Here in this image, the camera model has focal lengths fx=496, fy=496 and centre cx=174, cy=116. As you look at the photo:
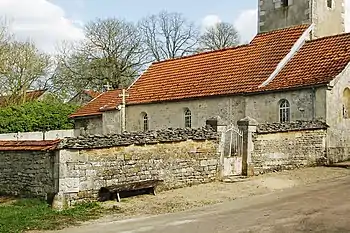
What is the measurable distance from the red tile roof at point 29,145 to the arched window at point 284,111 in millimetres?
12798

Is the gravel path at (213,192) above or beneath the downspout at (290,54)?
beneath

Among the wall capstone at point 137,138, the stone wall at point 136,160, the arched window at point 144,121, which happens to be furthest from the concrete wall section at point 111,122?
the stone wall at point 136,160

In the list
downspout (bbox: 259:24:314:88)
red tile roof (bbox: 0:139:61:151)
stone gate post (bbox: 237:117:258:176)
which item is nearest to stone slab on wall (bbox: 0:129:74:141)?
downspout (bbox: 259:24:314:88)

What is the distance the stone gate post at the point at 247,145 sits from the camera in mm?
19109

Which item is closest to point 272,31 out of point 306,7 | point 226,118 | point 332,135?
point 306,7

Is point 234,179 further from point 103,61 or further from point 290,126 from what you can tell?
point 103,61

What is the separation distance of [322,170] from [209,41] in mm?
40776

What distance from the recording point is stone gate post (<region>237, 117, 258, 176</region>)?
62.7 feet

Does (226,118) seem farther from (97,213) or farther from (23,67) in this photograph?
(23,67)

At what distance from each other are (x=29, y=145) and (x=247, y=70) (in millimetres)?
14735

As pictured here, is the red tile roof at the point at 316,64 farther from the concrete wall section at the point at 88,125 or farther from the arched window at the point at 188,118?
the concrete wall section at the point at 88,125

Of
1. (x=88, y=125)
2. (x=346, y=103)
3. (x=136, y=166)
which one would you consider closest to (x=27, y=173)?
(x=136, y=166)

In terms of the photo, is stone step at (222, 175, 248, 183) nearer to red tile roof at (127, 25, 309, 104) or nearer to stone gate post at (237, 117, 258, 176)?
stone gate post at (237, 117, 258, 176)

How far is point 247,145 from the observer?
19.1 meters
